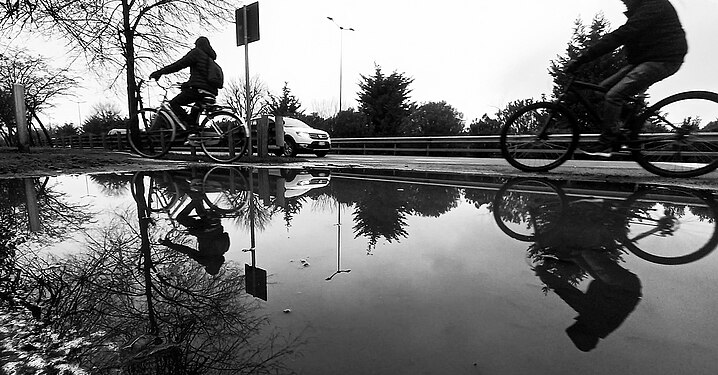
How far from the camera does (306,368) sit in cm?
89

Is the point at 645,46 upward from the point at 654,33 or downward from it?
downward

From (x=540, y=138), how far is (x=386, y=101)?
22456 millimetres

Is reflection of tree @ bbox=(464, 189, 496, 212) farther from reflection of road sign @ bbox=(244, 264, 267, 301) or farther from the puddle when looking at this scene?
reflection of road sign @ bbox=(244, 264, 267, 301)

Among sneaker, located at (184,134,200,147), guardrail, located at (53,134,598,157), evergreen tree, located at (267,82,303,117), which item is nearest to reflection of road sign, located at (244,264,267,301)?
sneaker, located at (184,134,200,147)

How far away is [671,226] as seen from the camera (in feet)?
7.49

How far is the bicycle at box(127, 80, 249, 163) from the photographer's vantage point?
6762mm

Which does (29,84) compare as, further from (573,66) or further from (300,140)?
(573,66)

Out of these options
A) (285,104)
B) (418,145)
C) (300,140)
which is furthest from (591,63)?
(285,104)

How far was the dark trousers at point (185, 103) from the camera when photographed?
6.58 metres

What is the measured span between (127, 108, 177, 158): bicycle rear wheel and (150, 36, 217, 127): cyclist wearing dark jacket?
17.4 inches

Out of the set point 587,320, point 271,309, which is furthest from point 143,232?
point 587,320

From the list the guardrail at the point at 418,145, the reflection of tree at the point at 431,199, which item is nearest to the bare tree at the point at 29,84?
the guardrail at the point at 418,145

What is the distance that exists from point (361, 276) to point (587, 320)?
800mm

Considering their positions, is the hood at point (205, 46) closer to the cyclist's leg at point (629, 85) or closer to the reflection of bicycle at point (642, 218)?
the reflection of bicycle at point (642, 218)
